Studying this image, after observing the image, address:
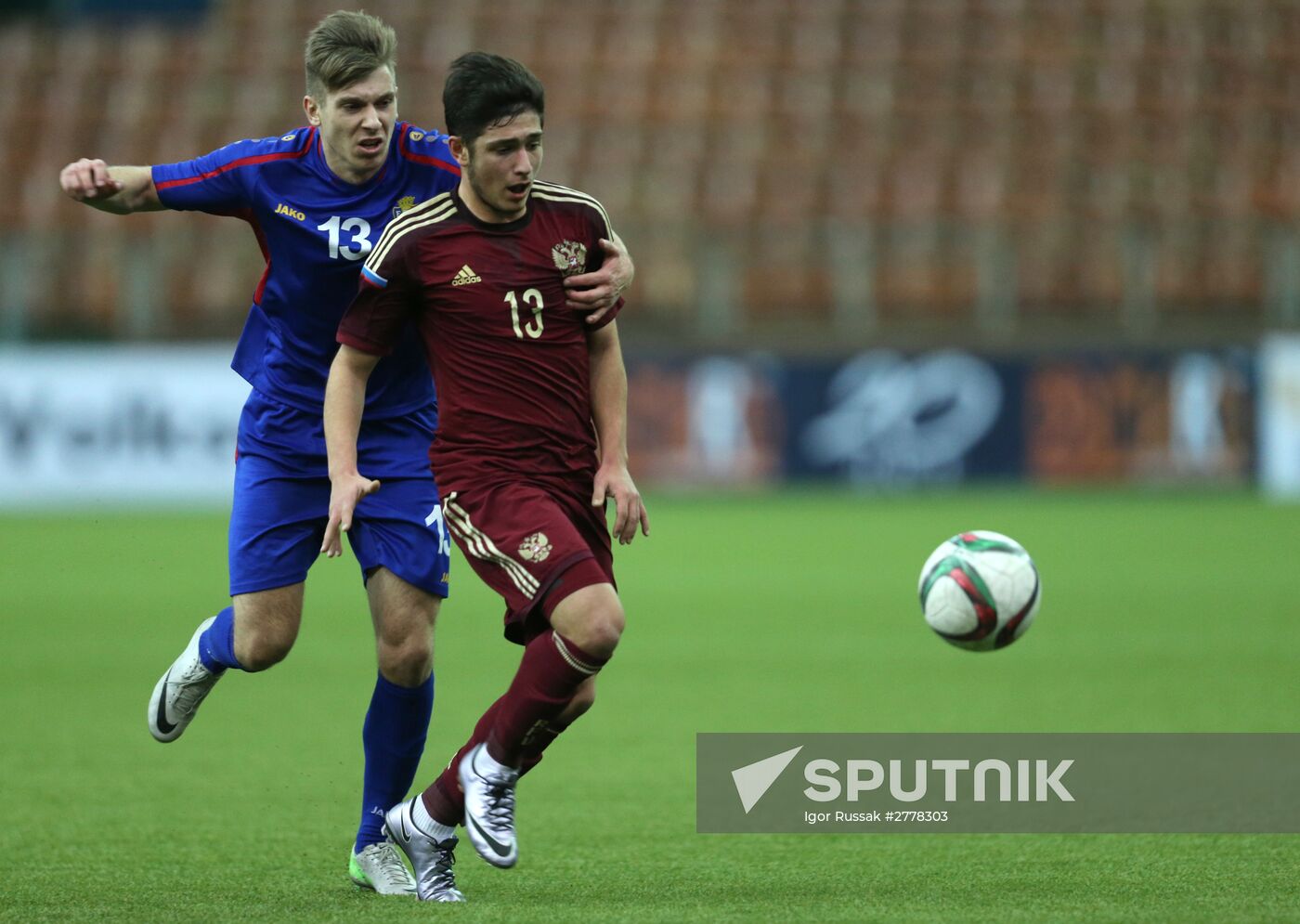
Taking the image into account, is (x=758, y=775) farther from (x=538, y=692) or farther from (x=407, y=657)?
(x=538, y=692)

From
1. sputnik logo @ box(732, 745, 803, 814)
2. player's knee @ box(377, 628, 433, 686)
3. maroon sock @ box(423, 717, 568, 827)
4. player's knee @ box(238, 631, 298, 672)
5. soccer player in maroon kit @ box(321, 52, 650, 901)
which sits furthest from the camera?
sputnik logo @ box(732, 745, 803, 814)

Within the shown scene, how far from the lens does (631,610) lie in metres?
11.6

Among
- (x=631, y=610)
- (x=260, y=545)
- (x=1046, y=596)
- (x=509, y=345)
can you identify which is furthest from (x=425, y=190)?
(x=1046, y=596)

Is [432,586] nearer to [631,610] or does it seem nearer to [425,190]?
[425,190]

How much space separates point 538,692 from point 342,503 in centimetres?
66

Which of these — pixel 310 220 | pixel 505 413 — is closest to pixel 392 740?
pixel 505 413

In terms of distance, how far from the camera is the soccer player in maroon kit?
4.48m

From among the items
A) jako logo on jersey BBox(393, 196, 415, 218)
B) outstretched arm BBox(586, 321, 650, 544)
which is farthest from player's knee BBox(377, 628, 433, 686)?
jako logo on jersey BBox(393, 196, 415, 218)

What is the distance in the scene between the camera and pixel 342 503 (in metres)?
4.59

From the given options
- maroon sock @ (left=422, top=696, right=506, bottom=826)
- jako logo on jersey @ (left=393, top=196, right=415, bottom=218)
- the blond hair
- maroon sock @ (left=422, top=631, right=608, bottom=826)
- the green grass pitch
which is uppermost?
the blond hair

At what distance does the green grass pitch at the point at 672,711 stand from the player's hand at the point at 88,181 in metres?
1.77

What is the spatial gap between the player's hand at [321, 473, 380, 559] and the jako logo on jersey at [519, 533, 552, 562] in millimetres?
427

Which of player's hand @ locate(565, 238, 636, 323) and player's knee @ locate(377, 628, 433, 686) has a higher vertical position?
player's hand @ locate(565, 238, 636, 323)

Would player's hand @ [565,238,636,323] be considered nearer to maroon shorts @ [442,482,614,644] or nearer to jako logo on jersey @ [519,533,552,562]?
maroon shorts @ [442,482,614,644]
